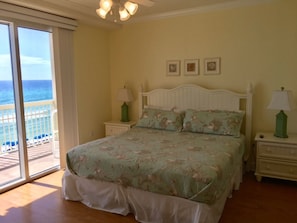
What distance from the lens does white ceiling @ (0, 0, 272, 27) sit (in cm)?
320

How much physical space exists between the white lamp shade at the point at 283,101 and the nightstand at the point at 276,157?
0.41 m

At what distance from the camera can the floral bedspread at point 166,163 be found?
6.95 feet

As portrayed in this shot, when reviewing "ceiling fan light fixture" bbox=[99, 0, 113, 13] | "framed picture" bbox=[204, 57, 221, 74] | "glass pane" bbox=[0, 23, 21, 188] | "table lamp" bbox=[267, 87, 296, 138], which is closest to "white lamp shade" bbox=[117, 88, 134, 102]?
"framed picture" bbox=[204, 57, 221, 74]

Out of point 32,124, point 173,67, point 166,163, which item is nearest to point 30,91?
point 32,124

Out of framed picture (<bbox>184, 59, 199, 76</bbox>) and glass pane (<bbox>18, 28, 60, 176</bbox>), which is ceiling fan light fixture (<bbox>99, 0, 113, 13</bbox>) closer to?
glass pane (<bbox>18, 28, 60, 176</bbox>)

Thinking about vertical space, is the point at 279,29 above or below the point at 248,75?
above

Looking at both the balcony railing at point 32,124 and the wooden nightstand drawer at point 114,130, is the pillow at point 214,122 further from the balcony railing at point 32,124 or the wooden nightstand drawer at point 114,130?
the balcony railing at point 32,124

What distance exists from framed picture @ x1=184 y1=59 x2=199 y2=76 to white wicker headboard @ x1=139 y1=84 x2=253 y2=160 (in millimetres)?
224

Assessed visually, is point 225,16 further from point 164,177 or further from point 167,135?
point 164,177

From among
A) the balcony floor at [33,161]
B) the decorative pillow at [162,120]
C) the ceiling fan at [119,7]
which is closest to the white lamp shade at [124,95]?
the decorative pillow at [162,120]

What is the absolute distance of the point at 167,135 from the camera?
135 inches

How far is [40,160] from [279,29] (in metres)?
4.27

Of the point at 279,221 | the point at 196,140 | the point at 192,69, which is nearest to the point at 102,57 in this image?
the point at 192,69

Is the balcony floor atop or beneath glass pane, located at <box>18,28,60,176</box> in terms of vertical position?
beneath
